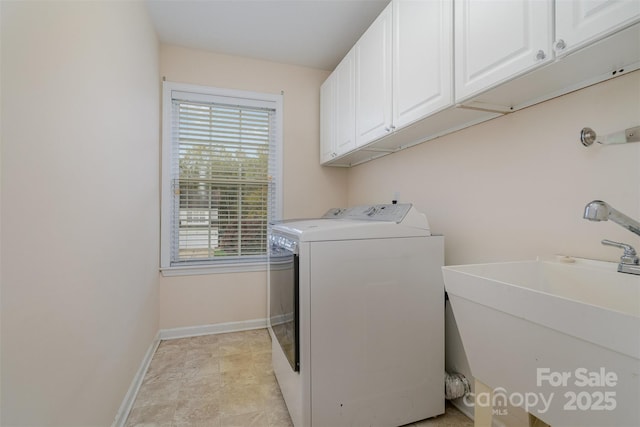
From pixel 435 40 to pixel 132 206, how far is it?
6.47 feet

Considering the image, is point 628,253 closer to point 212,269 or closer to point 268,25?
point 268,25

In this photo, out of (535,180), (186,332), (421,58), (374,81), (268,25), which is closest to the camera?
(535,180)

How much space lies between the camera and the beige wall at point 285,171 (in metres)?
2.70

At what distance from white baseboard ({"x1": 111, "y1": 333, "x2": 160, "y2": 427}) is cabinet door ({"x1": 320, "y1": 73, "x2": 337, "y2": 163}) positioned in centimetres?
220

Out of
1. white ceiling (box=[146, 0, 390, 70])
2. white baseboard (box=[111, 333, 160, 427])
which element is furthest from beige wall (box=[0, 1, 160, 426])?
white ceiling (box=[146, 0, 390, 70])

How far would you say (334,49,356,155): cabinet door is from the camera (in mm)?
2258

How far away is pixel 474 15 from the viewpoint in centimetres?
122

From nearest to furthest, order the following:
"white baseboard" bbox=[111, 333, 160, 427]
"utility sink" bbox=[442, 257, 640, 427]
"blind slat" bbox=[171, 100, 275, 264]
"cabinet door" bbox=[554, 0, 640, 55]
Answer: "utility sink" bbox=[442, 257, 640, 427] < "cabinet door" bbox=[554, 0, 640, 55] < "white baseboard" bbox=[111, 333, 160, 427] < "blind slat" bbox=[171, 100, 275, 264]

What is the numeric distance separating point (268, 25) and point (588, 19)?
2140 mm

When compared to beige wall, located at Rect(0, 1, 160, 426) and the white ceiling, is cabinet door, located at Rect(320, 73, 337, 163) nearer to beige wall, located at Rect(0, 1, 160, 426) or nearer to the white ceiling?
the white ceiling

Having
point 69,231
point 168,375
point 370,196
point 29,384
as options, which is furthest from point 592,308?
point 168,375

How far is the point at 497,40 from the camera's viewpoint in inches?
44.4

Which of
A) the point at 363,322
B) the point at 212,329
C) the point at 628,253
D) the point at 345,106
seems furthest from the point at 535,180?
the point at 212,329

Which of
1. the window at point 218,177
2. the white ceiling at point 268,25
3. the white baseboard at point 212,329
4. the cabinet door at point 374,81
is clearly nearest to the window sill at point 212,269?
the window at point 218,177
